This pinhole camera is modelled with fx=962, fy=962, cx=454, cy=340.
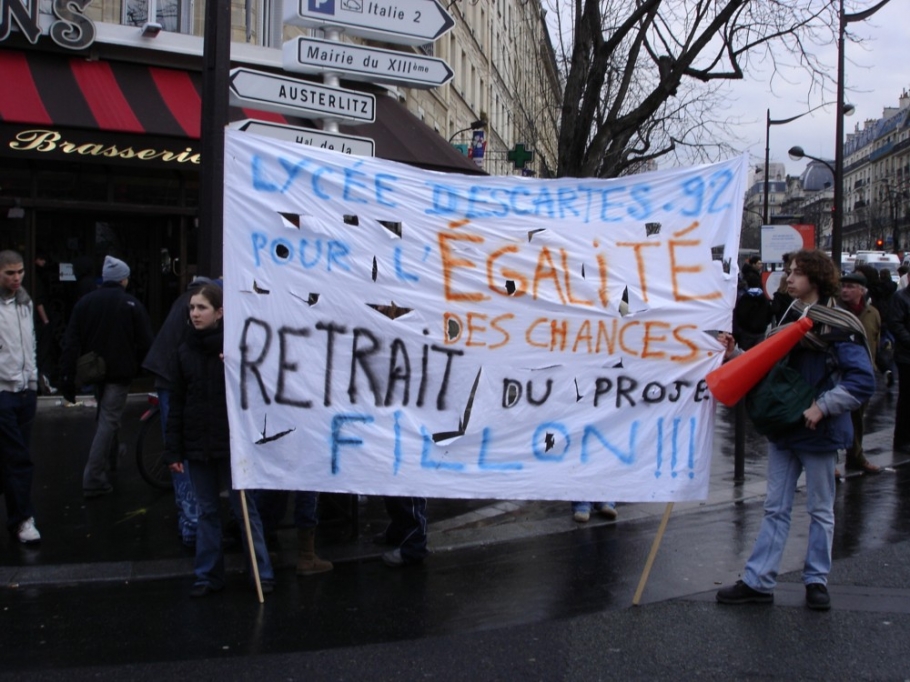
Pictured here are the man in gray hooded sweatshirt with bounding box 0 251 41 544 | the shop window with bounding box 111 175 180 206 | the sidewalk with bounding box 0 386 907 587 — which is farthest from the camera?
the shop window with bounding box 111 175 180 206

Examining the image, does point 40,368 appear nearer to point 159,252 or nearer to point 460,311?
point 159,252

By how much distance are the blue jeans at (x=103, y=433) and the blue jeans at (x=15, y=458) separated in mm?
1180

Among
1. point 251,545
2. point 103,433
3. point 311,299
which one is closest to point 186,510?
point 251,545

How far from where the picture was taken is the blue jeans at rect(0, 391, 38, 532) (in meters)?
6.16

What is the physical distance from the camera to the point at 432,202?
528 centimetres

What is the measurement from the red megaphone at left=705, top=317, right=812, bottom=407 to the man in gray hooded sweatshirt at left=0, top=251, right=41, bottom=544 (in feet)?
14.2

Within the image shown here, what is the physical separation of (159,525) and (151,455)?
1160 mm

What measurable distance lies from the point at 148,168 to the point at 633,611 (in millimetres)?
10651

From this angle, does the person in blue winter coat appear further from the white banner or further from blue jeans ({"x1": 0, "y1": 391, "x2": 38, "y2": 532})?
blue jeans ({"x1": 0, "y1": 391, "x2": 38, "y2": 532})

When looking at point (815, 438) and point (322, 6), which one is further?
point (322, 6)

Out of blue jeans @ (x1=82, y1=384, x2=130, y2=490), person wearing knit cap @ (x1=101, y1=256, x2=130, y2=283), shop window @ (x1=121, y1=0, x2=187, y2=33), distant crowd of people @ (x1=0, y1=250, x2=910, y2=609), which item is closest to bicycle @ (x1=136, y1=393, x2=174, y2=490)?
blue jeans @ (x1=82, y1=384, x2=130, y2=490)

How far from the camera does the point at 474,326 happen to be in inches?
207

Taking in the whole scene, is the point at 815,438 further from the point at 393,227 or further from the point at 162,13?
the point at 162,13

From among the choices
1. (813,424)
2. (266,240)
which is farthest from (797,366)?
(266,240)
